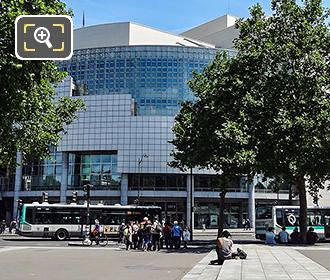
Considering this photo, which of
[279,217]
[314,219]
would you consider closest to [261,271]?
[279,217]

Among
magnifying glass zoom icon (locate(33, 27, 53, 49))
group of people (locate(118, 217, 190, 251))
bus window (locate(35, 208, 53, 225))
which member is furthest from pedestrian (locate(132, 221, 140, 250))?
magnifying glass zoom icon (locate(33, 27, 53, 49))

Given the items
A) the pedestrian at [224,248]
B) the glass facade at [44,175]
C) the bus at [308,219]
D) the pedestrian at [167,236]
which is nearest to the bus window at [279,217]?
A: the bus at [308,219]

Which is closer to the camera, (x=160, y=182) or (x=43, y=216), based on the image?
(x=43, y=216)

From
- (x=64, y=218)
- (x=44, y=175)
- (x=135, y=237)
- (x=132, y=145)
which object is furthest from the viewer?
(x=44, y=175)

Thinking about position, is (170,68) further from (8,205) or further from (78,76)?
(8,205)

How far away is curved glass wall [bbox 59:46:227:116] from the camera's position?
247 ft

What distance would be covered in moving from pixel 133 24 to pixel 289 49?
60.6 metres

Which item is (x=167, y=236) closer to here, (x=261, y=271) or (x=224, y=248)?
(x=224, y=248)

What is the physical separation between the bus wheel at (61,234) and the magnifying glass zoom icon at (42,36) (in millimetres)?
33949

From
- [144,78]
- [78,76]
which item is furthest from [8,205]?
[144,78]

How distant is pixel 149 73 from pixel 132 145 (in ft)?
38.7

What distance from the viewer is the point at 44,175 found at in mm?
76188

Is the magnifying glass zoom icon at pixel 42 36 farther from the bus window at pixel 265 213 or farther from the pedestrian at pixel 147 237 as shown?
the bus window at pixel 265 213

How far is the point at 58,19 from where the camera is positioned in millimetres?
6559
